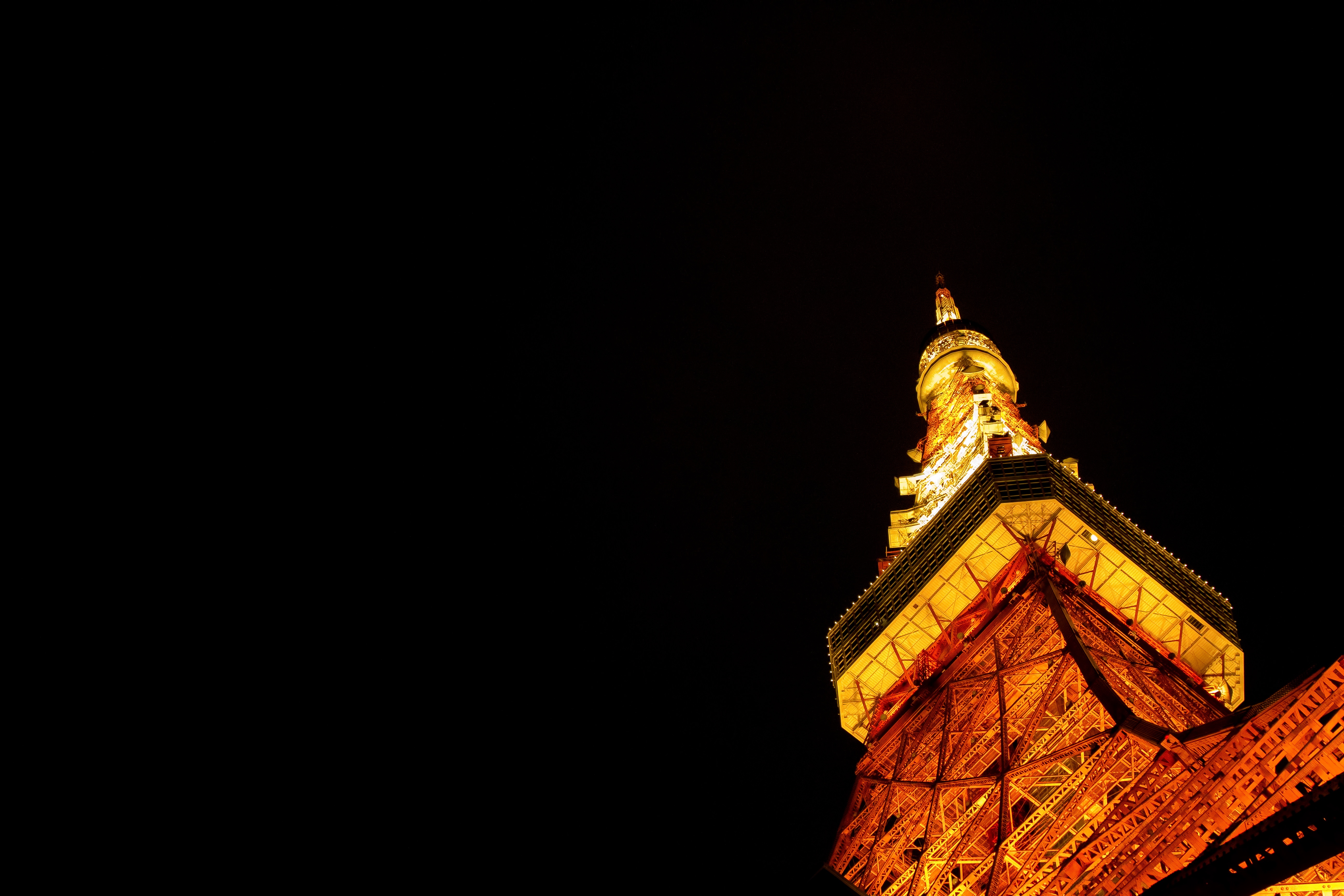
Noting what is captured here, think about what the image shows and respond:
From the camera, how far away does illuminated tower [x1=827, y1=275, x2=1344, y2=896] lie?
10.4 meters

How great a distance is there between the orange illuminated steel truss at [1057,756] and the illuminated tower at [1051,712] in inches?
1.2

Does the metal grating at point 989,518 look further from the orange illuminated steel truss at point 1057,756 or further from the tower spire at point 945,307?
the tower spire at point 945,307

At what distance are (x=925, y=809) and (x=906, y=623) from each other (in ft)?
25.8

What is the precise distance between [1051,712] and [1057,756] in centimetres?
716

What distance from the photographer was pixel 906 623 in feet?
88.1

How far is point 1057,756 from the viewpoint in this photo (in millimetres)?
16312

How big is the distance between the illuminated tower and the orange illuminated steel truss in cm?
3

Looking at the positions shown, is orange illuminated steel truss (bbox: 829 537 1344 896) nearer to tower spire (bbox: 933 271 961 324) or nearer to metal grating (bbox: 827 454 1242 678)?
metal grating (bbox: 827 454 1242 678)

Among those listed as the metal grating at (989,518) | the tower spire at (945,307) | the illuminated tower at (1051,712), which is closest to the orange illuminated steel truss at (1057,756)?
the illuminated tower at (1051,712)

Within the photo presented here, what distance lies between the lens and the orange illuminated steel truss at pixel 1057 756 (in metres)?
10.4

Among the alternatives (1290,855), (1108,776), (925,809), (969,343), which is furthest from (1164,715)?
(969,343)

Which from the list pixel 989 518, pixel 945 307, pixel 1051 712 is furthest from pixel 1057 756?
pixel 945 307

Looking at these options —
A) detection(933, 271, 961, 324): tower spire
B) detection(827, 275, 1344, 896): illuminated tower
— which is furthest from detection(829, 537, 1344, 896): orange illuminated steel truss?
detection(933, 271, 961, 324): tower spire

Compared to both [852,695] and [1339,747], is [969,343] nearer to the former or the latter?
[852,695]
